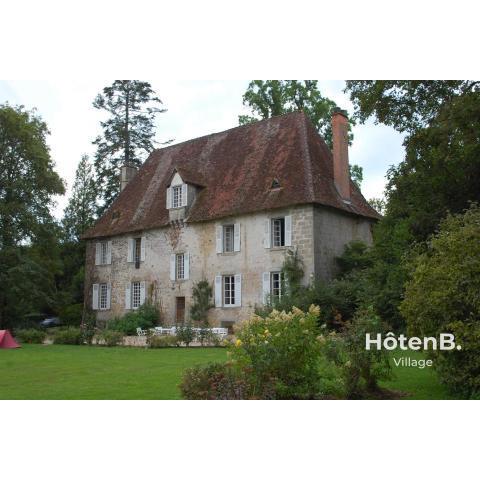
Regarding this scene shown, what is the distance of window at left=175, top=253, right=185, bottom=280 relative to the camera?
26719 mm

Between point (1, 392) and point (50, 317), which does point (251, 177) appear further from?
point (50, 317)

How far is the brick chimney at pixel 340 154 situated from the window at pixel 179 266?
7.82m

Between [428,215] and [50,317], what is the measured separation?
35363mm

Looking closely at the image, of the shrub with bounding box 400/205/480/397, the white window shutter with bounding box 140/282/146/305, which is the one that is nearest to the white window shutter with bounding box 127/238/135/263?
the white window shutter with bounding box 140/282/146/305

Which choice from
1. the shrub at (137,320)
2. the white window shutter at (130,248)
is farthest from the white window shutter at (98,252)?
the shrub at (137,320)

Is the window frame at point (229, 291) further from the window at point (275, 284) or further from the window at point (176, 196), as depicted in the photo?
the window at point (176, 196)

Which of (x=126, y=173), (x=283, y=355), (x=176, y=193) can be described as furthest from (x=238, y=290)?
(x=283, y=355)

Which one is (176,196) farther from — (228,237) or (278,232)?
(278,232)

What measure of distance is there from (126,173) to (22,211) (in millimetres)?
8282

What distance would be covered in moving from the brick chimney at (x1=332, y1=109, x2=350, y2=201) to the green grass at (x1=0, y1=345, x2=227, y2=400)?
35.1 ft

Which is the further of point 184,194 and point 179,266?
point 179,266

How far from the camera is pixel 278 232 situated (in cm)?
2372

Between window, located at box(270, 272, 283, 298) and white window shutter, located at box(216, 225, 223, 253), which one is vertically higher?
white window shutter, located at box(216, 225, 223, 253)

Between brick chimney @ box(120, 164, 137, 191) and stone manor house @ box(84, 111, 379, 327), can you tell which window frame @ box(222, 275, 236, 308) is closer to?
stone manor house @ box(84, 111, 379, 327)
